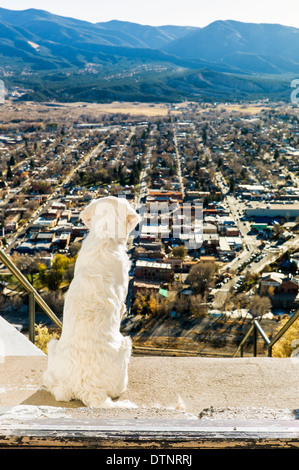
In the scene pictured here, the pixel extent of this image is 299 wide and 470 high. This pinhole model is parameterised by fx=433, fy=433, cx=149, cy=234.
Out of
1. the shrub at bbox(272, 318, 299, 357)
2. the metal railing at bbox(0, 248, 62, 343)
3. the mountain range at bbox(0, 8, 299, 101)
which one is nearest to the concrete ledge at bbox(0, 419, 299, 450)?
the metal railing at bbox(0, 248, 62, 343)

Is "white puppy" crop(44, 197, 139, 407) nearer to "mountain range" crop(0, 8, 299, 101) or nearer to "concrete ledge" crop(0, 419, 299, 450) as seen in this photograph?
"concrete ledge" crop(0, 419, 299, 450)

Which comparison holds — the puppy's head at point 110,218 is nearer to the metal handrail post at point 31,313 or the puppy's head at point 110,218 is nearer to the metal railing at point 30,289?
the metal railing at point 30,289

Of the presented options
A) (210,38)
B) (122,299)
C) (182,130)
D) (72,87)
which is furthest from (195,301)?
(210,38)

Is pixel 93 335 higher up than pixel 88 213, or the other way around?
pixel 88 213

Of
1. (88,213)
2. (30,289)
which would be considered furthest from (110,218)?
(30,289)

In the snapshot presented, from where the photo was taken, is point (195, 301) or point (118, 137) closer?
point (195, 301)

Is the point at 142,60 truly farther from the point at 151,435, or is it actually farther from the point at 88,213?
the point at 151,435

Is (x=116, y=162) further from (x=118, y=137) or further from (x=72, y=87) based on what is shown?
(x=72, y=87)
